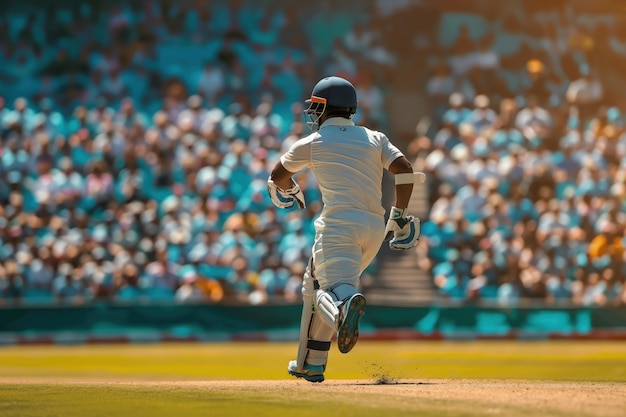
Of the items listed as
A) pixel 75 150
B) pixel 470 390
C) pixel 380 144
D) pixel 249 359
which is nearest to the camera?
pixel 470 390

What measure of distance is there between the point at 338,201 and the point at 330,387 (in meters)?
1.35

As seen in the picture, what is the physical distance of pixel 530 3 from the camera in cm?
2486

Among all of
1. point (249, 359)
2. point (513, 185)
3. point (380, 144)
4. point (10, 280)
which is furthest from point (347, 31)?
point (380, 144)

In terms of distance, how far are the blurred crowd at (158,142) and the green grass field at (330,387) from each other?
3.16 metres

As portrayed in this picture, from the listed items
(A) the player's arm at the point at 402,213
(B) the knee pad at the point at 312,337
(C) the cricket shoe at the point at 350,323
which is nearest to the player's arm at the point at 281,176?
(A) the player's arm at the point at 402,213

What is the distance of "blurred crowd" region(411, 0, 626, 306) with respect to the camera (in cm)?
1995

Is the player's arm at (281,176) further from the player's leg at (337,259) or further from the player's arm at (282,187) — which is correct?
the player's leg at (337,259)

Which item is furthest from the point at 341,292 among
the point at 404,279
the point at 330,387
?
the point at 404,279

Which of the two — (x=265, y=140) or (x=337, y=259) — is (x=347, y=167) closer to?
(x=337, y=259)

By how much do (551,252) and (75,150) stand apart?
869 cm

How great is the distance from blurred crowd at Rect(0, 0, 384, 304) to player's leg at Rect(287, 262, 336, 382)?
33.3ft

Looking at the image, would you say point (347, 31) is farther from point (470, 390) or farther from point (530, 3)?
point (470, 390)

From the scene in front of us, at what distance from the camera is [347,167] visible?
906cm

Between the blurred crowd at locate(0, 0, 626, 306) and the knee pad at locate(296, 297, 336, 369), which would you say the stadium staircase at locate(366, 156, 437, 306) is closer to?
the blurred crowd at locate(0, 0, 626, 306)
